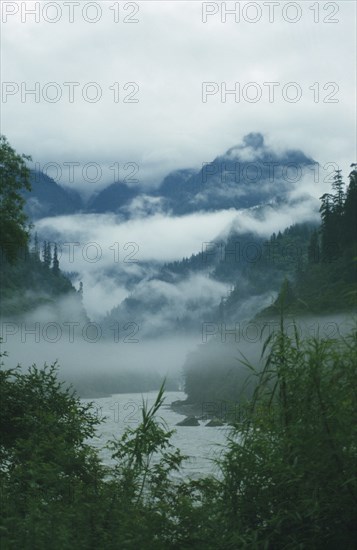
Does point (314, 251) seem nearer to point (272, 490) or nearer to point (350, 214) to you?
point (350, 214)

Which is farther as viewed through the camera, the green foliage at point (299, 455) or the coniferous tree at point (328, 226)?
the coniferous tree at point (328, 226)

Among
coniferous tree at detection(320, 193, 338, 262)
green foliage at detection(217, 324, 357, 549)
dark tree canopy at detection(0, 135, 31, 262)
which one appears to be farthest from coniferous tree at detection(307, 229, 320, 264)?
green foliage at detection(217, 324, 357, 549)

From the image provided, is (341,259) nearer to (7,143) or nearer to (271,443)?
(7,143)

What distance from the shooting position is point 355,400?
862 cm

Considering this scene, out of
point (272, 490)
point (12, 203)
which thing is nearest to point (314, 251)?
point (12, 203)

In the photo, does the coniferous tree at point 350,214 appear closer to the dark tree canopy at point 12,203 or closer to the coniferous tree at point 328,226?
the coniferous tree at point 328,226

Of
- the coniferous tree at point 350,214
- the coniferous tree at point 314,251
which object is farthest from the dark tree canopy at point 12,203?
the coniferous tree at point 314,251

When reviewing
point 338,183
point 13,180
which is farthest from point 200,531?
point 338,183

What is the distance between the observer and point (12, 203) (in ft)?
92.7

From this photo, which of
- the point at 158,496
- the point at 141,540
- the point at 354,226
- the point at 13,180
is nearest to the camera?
the point at 141,540

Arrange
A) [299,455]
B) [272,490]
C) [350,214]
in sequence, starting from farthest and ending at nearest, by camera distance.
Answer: [350,214] < [272,490] < [299,455]

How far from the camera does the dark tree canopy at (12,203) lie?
2788cm

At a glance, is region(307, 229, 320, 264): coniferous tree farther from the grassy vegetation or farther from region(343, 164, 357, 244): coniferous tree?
the grassy vegetation

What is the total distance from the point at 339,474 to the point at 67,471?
374 inches
